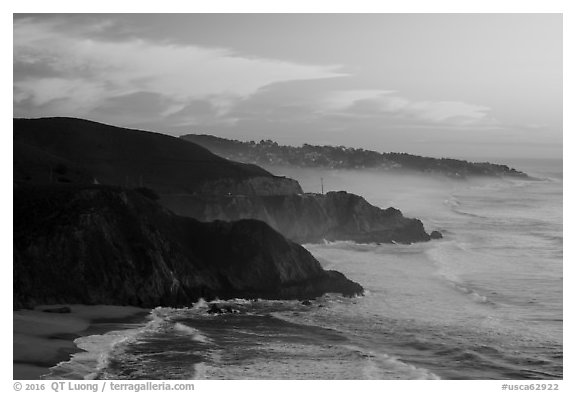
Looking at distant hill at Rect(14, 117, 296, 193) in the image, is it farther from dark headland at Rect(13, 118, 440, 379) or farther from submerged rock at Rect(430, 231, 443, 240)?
submerged rock at Rect(430, 231, 443, 240)

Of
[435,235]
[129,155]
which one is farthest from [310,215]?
[129,155]

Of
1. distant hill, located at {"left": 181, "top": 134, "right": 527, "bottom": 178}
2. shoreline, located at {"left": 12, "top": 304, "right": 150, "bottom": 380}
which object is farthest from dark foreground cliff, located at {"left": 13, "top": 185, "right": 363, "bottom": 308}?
distant hill, located at {"left": 181, "top": 134, "right": 527, "bottom": 178}

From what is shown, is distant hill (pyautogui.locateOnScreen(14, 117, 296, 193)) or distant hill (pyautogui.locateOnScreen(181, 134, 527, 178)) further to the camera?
distant hill (pyautogui.locateOnScreen(181, 134, 527, 178))

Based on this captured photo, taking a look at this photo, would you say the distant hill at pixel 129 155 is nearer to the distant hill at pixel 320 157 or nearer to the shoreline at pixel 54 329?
the distant hill at pixel 320 157

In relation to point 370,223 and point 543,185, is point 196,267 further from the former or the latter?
point 543,185

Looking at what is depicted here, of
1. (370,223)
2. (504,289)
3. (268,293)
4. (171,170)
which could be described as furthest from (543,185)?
(268,293)
